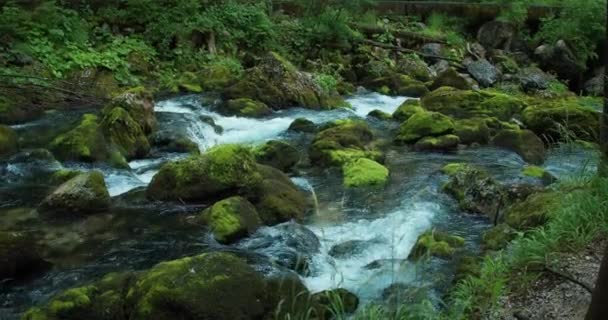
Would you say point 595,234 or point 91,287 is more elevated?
point 595,234

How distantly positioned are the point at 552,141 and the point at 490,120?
1321 millimetres

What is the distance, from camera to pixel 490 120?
12.0 m

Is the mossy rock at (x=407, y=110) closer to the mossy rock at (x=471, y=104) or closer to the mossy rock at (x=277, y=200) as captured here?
the mossy rock at (x=471, y=104)

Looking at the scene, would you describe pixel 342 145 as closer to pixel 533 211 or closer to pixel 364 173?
pixel 364 173

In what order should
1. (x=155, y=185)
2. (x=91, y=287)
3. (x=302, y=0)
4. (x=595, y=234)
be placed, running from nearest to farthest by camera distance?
1. (x=595, y=234)
2. (x=91, y=287)
3. (x=155, y=185)
4. (x=302, y=0)

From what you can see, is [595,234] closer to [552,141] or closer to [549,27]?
[552,141]

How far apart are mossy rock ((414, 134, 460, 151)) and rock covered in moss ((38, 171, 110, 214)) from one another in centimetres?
544

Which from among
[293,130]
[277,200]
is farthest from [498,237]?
[293,130]

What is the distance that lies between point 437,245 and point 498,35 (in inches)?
652

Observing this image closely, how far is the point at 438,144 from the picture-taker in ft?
33.9

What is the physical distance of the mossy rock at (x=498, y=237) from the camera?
5621mm

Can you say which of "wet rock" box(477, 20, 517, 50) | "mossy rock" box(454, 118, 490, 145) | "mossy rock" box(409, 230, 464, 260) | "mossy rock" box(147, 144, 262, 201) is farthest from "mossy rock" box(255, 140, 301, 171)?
"wet rock" box(477, 20, 517, 50)

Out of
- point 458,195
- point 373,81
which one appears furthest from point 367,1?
point 458,195

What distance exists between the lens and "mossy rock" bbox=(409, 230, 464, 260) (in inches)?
227
